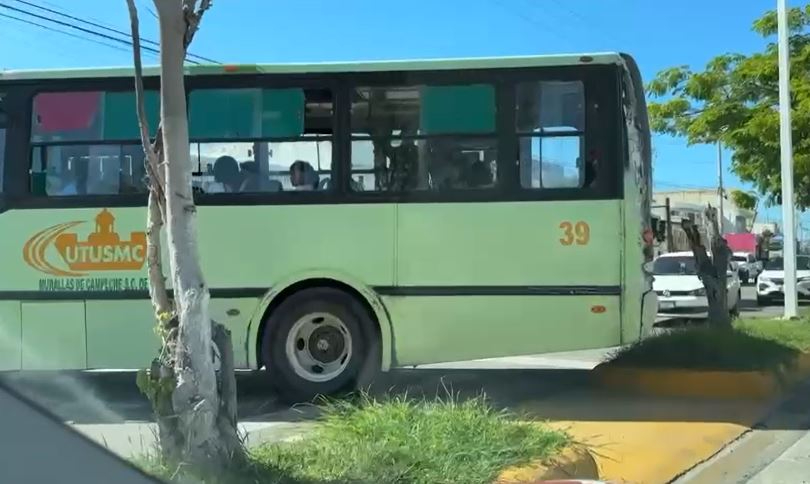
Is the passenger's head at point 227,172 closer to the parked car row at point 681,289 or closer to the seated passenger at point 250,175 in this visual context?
the seated passenger at point 250,175

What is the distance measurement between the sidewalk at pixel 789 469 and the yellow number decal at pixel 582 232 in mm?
2432

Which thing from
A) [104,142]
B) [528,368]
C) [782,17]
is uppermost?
[782,17]

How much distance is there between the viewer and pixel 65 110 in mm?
8578

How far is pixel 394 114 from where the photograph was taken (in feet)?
27.9

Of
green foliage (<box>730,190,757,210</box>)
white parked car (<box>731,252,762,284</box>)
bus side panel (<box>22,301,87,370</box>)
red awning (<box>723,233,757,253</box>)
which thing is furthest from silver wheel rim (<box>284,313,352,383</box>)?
red awning (<box>723,233,757,253</box>)

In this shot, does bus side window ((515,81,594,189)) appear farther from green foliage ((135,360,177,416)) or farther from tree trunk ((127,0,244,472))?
green foliage ((135,360,177,416))

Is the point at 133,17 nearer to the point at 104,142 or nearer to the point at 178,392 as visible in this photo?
the point at 178,392

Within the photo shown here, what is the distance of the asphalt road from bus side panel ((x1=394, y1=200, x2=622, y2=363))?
25.2 inches

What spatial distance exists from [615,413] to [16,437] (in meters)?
5.50

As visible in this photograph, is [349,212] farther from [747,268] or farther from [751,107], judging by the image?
[747,268]

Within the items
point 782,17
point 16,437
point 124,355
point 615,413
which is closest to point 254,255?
point 124,355

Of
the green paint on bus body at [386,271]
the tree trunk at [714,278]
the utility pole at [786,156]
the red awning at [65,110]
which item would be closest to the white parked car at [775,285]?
the utility pole at [786,156]

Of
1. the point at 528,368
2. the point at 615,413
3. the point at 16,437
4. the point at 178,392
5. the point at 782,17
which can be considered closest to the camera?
the point at 16,437

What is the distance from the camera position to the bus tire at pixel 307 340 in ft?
27.7
